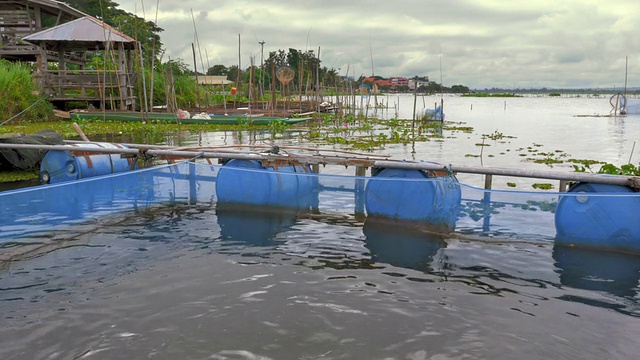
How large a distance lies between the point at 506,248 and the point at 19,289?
4865mm

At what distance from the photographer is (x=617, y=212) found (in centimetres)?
532

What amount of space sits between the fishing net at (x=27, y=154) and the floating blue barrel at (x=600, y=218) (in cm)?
795

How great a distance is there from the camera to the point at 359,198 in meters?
6.59

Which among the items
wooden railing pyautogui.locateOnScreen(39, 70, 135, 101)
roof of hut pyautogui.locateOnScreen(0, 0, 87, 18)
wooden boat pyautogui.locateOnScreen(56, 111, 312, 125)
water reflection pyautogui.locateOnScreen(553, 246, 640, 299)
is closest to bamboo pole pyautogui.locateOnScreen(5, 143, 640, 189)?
water reflection pyautogui.locateOnScreen(553, 246, 640, 299)

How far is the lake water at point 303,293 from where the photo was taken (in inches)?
146

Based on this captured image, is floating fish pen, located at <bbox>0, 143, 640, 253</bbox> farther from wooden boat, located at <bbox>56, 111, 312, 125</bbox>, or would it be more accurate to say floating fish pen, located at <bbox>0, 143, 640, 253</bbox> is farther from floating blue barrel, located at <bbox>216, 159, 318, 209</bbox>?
wooden boat, located at <bbox>56, 111, 312, 125</bbox>

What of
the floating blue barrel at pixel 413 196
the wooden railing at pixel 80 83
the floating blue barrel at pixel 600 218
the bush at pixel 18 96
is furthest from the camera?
the wooden railing at pixel 80 83

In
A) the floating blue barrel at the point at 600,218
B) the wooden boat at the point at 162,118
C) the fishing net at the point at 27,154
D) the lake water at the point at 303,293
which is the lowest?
the lake water at the point at 303,293

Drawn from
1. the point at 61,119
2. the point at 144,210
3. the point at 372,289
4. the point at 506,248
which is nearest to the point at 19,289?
the point at 144,210

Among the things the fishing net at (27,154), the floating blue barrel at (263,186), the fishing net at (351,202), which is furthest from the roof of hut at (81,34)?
the floating blue barrel at (263,186)

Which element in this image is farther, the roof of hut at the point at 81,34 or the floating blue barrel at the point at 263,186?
the roof of hut at the point at 81,34

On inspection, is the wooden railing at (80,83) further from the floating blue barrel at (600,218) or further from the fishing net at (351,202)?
the floating blue barrel at (600,218)

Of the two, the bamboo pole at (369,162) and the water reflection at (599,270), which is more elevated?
the bamboo pole at (369,162)

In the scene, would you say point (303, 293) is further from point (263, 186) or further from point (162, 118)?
point (162, 118)
